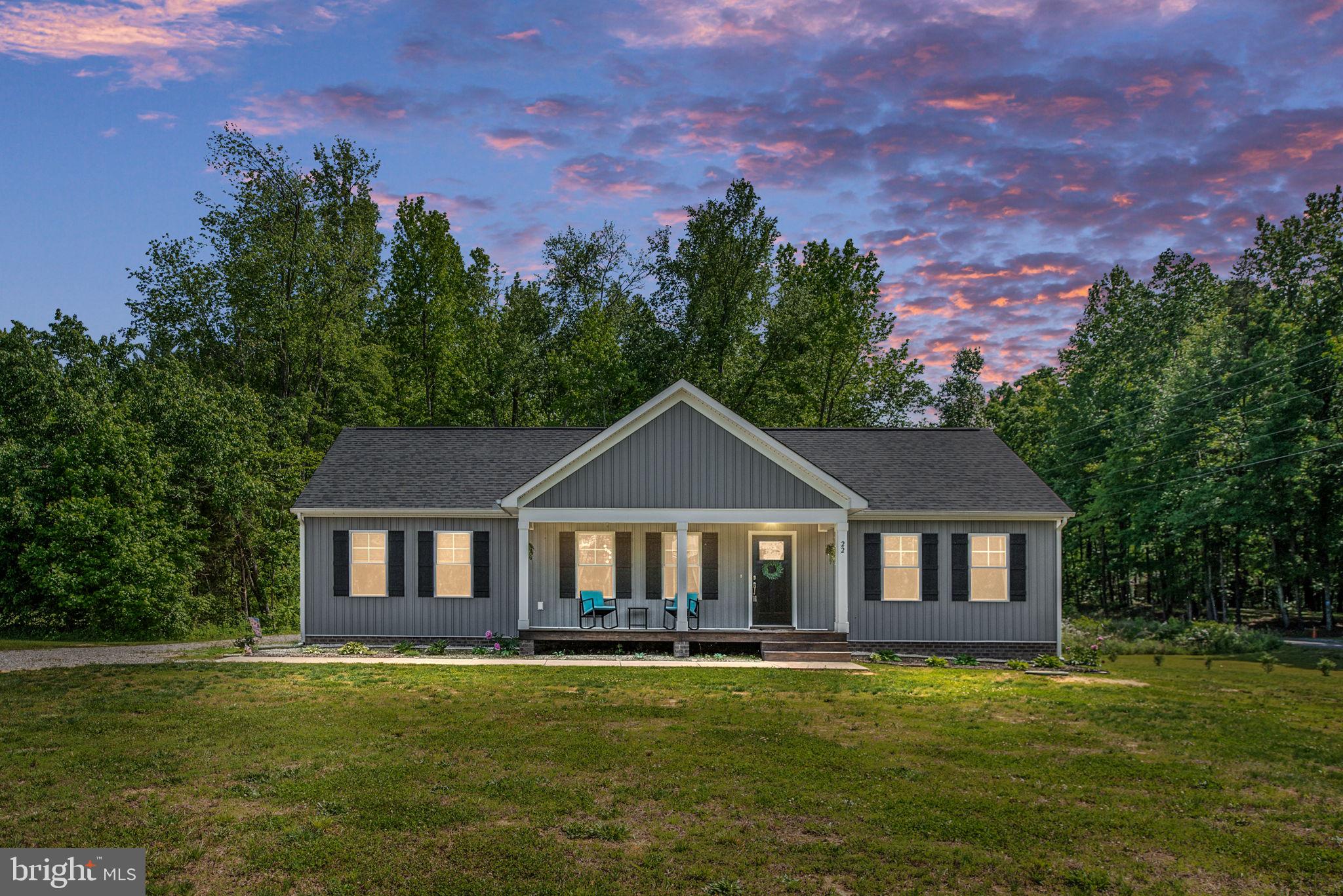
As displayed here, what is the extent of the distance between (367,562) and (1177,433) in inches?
1114

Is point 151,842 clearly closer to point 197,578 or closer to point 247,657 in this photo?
point 247,657

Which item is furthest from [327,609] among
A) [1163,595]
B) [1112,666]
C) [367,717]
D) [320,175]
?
A: [1163,595]

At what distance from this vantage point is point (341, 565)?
19.8 metres

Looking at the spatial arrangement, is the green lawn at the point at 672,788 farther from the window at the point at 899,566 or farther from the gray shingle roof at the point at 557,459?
the gray shingle roof at the point at 557,459

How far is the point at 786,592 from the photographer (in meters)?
20.0

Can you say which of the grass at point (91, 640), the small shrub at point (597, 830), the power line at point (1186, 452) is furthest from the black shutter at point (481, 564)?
the power line at point (1186, 452)

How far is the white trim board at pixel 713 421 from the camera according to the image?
18641mm

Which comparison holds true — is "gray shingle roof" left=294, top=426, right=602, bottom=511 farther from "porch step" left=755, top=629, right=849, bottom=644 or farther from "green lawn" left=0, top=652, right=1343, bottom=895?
"porch step" left=755, top=629, right=849, bottom=644

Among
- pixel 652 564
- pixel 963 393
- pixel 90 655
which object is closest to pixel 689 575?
pixel 652 564

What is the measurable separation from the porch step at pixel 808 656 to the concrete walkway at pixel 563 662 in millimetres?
243

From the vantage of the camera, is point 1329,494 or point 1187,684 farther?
point 1329,494

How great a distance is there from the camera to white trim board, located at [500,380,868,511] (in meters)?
18.6

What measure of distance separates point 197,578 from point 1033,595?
2245 cm

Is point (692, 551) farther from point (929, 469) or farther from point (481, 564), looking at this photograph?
point (929, 469)
